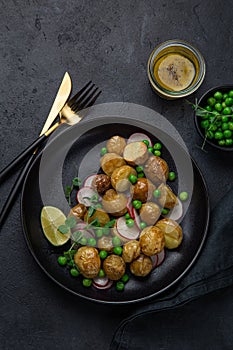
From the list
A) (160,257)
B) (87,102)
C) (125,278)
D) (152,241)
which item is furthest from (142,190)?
(87,102)

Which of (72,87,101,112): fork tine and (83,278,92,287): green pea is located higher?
(72,87,101,112): fork tine

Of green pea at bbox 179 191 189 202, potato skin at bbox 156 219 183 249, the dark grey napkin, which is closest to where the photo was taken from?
the dark grey napkin

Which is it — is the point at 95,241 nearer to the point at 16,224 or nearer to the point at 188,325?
the point at 16,224

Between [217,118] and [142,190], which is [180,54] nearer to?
[217,118]

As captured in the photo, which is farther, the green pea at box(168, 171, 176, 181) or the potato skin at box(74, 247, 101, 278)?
the green pea at box(168, 171, 176, 181)

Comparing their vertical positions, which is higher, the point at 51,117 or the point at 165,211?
the point at 51,117

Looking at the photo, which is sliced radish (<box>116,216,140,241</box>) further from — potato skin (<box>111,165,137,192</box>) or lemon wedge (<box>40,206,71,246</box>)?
lemon wedge (<box>40,206,71,246</box>)

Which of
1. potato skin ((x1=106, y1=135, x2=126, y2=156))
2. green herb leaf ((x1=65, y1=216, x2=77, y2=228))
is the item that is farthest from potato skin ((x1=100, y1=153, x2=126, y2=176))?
green herb leaf ((x1=65, y1=216, x2=77, y2=228))
